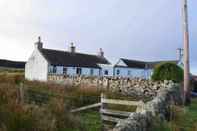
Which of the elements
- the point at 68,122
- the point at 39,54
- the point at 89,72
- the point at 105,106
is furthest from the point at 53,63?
the point at 68,122

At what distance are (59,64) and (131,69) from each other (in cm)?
1415

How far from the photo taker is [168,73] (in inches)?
959

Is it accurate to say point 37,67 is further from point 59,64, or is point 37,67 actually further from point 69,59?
point 69,59

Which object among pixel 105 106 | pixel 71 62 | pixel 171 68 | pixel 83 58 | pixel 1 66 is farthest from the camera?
pixel 1 66

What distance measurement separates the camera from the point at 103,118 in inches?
465

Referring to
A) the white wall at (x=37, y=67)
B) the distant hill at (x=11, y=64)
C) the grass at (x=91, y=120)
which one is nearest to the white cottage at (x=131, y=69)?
the white wall at (x=37, y=67)

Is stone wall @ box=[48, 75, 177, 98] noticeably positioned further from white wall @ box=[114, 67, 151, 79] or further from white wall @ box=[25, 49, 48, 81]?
white wall @ box=[114, 67, 151, 79]

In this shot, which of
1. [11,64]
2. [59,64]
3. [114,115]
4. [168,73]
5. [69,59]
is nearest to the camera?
[114,115]

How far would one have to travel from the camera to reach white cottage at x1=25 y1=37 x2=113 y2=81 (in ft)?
150

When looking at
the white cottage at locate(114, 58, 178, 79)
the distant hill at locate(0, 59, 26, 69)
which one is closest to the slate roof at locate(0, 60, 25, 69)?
the distant hill at locate(0, 59, 26, 69)

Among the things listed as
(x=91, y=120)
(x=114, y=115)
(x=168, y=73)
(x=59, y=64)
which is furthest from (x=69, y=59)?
(x=114, y=115)

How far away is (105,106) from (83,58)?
Result: 39768 millimetres

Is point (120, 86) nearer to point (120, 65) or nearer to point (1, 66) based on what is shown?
point (120, 65)

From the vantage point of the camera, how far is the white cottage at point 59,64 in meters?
45.8
